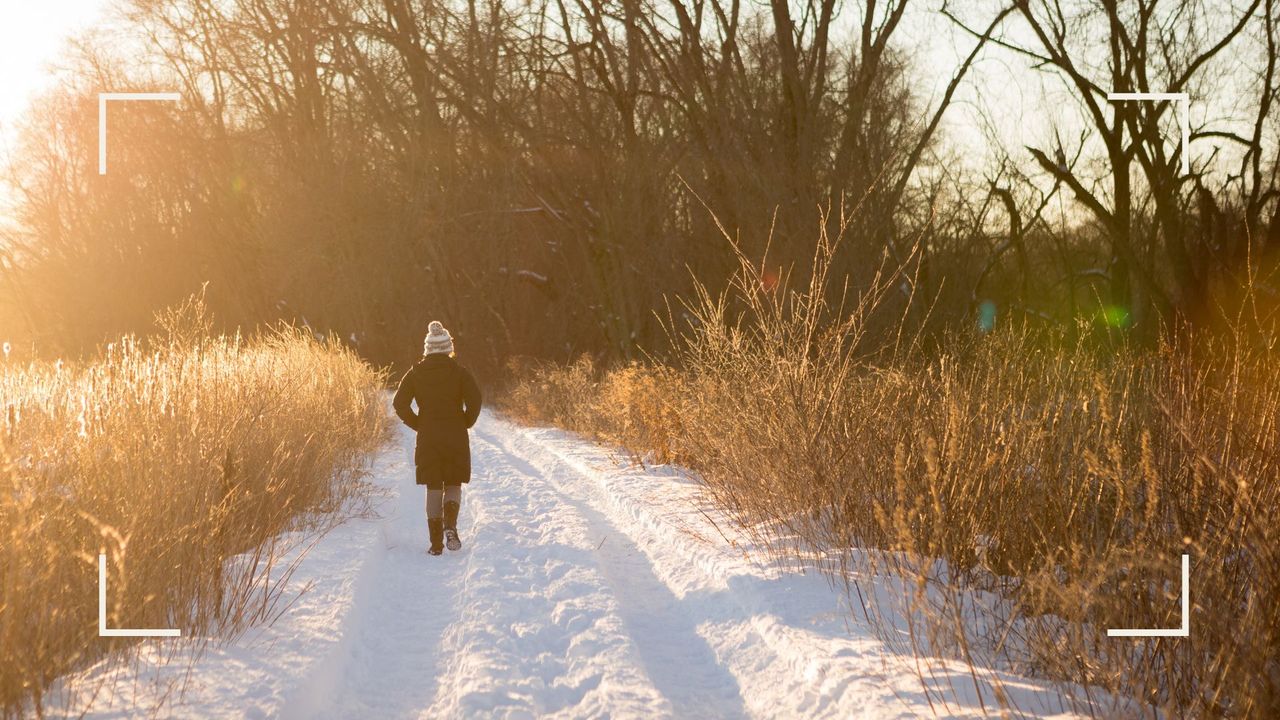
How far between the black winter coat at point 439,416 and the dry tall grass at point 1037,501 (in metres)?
2.22

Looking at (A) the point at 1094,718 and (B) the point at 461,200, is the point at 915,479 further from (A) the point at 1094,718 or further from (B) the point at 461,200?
Result: (B) the point at 461,200

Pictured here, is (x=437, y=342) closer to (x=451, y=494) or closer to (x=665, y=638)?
(x=451, y=494)

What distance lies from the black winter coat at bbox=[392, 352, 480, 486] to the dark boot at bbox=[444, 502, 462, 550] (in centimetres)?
22

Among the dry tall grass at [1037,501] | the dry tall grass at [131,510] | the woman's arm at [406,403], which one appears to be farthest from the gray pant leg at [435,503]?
the dry tall grass at [1037,501]

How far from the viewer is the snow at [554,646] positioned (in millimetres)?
3143

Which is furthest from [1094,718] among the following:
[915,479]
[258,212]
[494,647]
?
[258,212]

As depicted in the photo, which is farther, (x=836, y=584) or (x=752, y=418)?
(x=752, y=418)

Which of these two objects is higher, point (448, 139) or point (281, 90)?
point (281, 90)

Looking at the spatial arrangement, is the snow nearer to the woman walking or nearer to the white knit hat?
the woman walking

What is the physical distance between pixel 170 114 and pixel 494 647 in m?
32.4

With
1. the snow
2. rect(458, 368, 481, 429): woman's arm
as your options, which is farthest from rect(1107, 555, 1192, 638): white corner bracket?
rect(458, 368, 481, 429): woman's arm

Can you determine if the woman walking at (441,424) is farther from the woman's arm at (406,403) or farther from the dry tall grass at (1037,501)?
the dry tall grass at (1037,501)

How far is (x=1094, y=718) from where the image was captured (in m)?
2.62

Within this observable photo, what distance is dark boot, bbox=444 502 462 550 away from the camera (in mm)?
6594
